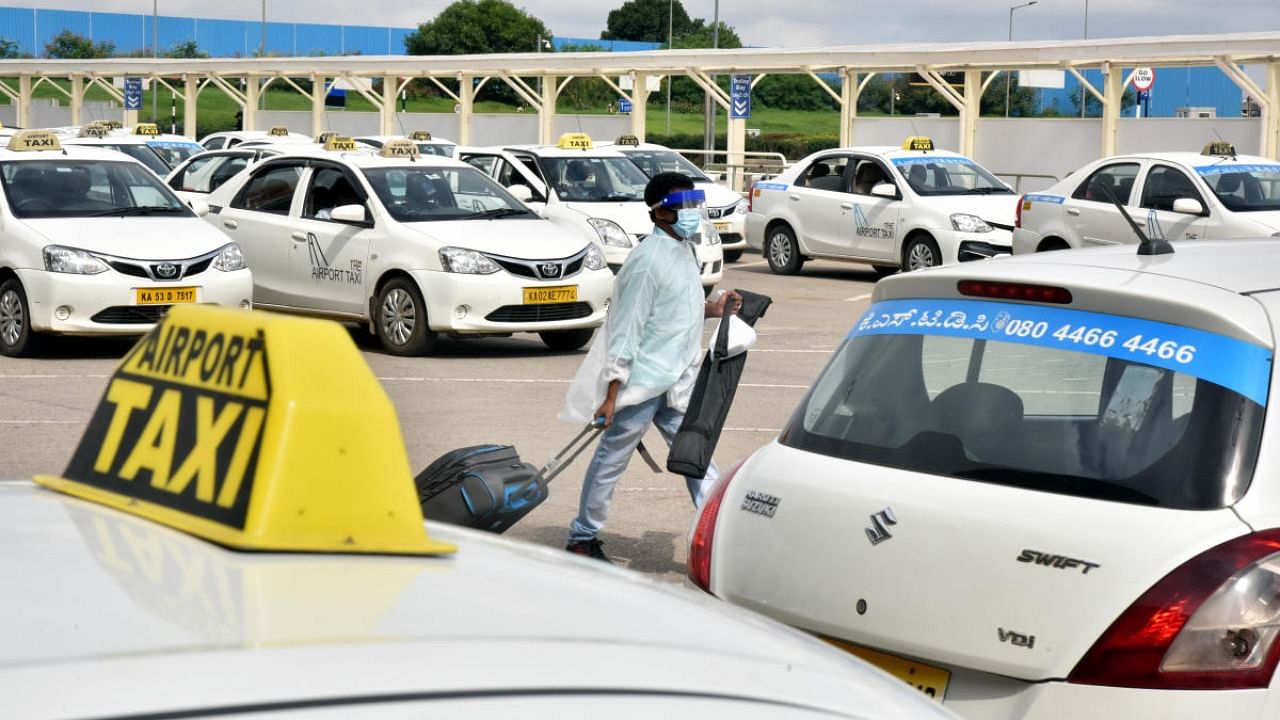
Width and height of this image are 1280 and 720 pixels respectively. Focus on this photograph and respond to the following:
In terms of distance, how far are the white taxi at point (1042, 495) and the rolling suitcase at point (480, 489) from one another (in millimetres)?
1787

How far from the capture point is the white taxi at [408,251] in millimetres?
13906

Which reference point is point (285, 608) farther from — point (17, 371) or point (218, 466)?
point (17, 371)

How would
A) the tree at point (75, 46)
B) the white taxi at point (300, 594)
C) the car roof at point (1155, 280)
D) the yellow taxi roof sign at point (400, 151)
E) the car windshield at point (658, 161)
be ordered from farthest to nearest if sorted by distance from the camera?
the tree at point (75, 46) < the car windshield at point (658, 161) < the yellow taxi roof sign at point (400, 151) < the car roof at point (1155, 280) < the white taxi at point (300, 594)

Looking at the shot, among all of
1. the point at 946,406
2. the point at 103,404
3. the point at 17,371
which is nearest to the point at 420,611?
the point at 103,404

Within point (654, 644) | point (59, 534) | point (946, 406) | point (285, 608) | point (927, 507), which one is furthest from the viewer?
point (946, 406)

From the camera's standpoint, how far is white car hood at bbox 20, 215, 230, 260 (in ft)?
44.1

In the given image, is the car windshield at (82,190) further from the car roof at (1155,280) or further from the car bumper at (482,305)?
the car roof at (1155,280)

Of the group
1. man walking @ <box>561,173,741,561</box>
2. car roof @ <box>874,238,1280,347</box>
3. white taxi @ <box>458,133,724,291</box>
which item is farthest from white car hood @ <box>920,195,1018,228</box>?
car roof @ <box>874,238,1280,347</box>

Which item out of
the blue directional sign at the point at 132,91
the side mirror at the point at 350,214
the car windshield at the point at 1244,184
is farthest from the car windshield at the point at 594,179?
the blue directional sign at the point at 132,91

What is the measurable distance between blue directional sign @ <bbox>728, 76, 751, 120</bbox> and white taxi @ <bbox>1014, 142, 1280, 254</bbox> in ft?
38.2

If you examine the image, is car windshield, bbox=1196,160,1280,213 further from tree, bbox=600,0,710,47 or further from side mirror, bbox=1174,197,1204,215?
tree, bbox=600,0,710,47

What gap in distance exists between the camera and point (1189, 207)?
16891 millimetres

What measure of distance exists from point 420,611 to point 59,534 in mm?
476

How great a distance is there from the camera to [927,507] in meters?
3.88
